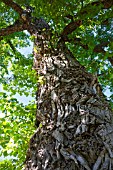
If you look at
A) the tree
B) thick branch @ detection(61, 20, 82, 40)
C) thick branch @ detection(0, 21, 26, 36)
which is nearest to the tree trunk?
the tree

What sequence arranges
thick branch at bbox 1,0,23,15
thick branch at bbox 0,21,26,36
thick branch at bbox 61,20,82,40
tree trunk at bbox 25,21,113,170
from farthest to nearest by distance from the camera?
thick branch at bbox 0,21,26,36 < thick branch at bbox 1,0,23,15 < thick branch at bbox 61,20,82,40 < tree trunk at bbox 25,21,113,170

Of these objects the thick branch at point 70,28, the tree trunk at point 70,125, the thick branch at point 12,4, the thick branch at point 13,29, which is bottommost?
the tree trunk at point 70,125

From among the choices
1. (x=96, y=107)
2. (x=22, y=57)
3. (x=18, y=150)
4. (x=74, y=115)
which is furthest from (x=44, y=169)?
(x=22, y=57)

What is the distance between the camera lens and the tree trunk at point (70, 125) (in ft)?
7.67

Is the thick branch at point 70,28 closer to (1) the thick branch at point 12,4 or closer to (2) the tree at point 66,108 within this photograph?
(2) the tree at point 66,108

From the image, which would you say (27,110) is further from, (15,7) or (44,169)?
(44,169)

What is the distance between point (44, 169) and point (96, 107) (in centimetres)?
96

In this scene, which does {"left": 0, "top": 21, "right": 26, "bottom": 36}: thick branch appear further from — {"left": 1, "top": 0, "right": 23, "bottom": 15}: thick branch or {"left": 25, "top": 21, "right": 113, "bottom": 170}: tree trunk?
{"left": 25, "top": 21, "right": 113, "bottom": 170}: tree trunk

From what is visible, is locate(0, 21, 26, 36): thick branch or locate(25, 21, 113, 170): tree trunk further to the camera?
locate(0, 21, 26, 36): thick branch

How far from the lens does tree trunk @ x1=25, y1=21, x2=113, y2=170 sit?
234 centimetres

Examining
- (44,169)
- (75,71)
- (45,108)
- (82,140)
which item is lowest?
(44,169)

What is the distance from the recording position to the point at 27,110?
5973 mm

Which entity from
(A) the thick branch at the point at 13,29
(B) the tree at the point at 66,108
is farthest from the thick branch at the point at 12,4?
(B) the tree at the point at 66,108

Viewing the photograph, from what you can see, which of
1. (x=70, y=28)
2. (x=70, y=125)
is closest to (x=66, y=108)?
(x=70, y=125)
